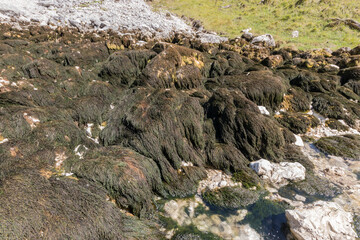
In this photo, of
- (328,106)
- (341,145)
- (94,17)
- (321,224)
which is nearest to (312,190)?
(321,224)

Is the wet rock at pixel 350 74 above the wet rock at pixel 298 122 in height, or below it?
above

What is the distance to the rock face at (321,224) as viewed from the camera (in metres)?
2.99

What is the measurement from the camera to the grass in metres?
Result: 21.5

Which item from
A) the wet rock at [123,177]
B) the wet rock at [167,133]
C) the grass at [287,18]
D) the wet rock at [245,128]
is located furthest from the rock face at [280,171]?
the grass at [287,18]

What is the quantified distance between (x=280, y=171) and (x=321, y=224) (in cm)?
166

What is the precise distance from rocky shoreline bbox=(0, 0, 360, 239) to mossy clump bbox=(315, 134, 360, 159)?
0.03m

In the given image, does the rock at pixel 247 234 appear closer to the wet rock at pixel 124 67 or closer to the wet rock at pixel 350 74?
Result: the wet rock at pixel 124 67

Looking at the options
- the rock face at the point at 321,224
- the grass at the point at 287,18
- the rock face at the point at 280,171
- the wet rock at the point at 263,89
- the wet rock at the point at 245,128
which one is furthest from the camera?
the grass at the point at 287,18

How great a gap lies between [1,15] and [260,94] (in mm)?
32642

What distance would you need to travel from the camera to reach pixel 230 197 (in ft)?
13.4

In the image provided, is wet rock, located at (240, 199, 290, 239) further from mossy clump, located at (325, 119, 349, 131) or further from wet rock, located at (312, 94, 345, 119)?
wet rock, located at (312, 94, 345, 119)

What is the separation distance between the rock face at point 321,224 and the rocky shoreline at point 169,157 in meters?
0.02

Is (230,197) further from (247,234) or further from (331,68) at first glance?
(331,68)

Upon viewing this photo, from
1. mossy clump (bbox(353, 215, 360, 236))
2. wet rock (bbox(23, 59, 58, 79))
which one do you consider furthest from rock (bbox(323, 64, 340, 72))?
wet rock (bbox(23, 59, 58, 79))
